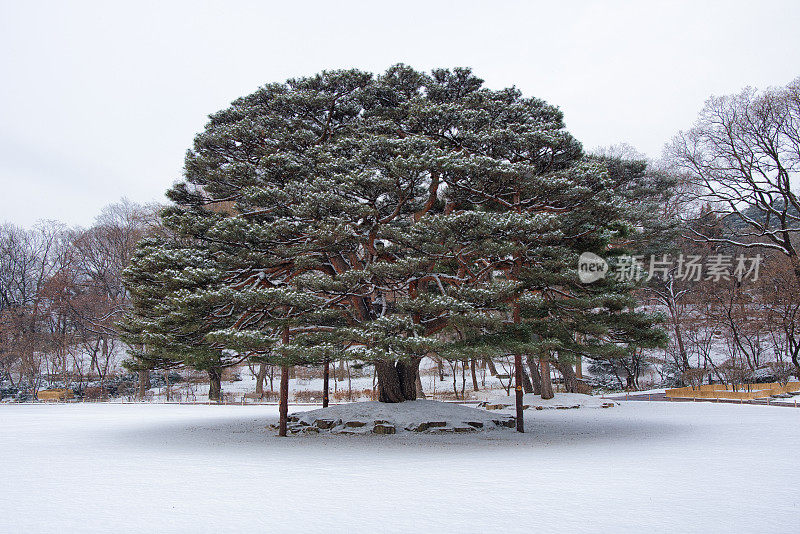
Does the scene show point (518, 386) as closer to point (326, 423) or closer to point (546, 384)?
point (326, 423)

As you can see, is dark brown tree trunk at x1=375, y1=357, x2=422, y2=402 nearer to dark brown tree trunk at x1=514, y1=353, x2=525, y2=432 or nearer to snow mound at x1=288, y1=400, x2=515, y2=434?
snow mound at x1=288, y1=400, x2=515, y2=434

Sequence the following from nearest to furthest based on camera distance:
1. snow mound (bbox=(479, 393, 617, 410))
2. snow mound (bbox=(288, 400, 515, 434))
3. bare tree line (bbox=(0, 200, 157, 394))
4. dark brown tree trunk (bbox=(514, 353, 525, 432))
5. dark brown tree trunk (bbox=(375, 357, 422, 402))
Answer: dark brown tree trunk (bbox=(514, 353, 525, 432))
snow mound (bbox=(288, 400, 515, 434))
dark brown tree trunk (bbox=(375, 357, 422, 402))
snow mound (bbox=(479, 393, 617, 410))
bare tree line (bbox=(0, 200, 157, 394))

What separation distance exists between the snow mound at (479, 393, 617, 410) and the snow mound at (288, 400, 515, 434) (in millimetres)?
7467

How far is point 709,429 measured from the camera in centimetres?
1506

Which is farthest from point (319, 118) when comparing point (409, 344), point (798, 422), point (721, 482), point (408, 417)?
point (798, 422)

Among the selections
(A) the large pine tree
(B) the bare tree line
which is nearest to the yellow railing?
(B) the bare tree line

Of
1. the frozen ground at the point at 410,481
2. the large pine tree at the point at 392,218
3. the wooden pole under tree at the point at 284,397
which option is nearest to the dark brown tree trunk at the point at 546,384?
the frozen ground at the point at 410,481

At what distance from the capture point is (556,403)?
2494 cm

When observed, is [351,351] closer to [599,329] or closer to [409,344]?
[409,344]

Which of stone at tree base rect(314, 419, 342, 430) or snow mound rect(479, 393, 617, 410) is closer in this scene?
stone at tree base rect(314, 419, 342, 430)

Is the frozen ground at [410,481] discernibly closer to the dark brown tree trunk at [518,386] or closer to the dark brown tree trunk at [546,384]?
the dark brown tree trunk at [518,386]

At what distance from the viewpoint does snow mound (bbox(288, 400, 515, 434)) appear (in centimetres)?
1559

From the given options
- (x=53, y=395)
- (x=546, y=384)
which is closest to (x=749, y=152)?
(x=546, y=384)

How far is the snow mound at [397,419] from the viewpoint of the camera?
1559cm
